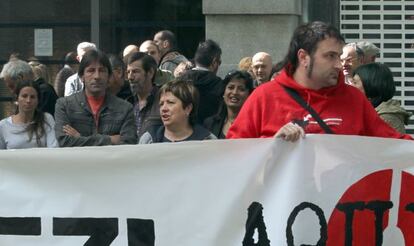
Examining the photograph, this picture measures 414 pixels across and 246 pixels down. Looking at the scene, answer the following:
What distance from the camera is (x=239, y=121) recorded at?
680 cm

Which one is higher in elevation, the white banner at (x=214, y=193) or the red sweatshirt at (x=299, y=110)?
the red sweatshirt at (x=299, y=110)

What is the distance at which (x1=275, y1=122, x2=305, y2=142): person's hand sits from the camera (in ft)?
21.5

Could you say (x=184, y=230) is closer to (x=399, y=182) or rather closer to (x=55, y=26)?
(x=399, y=182)

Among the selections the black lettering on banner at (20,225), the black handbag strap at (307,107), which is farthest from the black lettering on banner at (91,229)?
the black handbag strap at (307,107)

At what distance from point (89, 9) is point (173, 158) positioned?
414 inches

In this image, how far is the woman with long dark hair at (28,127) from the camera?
30.4 ft

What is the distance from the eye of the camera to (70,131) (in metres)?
8.98

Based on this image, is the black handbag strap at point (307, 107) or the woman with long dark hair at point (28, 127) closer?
the black handbag strap at point (307, 107)

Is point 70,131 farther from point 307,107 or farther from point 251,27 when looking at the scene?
point 251,27

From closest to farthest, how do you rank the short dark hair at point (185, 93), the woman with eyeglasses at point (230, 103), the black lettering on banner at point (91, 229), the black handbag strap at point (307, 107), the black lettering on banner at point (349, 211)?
the black handbag strap at point (307, 107) < the black lettering on banner at point (349, 211) < the black lettering on banner at point (91, 229) < the short dark hair at point (185, 93) < the woman with eyeglasses at point (230, 103)

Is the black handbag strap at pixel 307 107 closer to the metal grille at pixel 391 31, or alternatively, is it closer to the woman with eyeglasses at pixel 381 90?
the woman with eyeglasses at pixel 381 90

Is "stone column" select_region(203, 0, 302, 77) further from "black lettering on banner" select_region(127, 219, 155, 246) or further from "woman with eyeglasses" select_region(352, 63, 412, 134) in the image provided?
"black lettering on banner" select_region(127, 219, 155, 246)

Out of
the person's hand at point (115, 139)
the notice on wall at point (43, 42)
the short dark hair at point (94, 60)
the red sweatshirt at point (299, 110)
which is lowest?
the person's hand at point (115, 139)

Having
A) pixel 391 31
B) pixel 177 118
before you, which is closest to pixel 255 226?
pixel 177 118
